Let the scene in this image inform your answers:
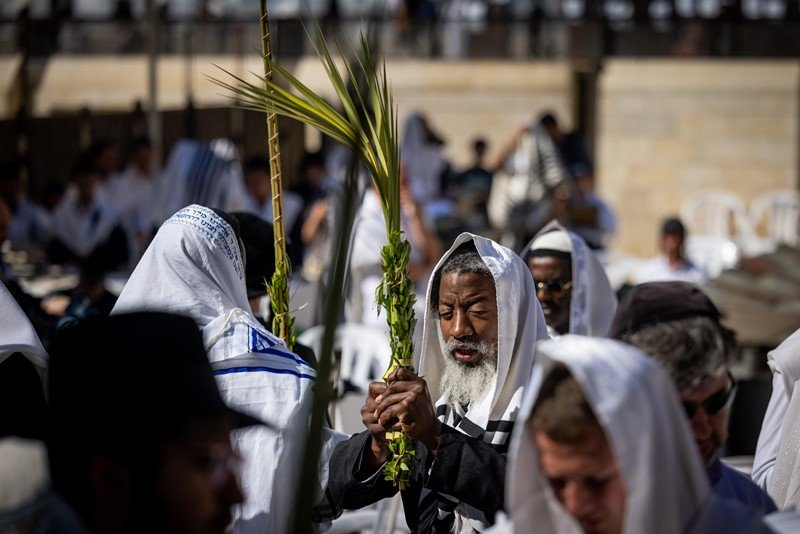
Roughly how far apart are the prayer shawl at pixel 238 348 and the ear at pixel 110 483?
94 cm

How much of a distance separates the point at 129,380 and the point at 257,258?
84.0 inches

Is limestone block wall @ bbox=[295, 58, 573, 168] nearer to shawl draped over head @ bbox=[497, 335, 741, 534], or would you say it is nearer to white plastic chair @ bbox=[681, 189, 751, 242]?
white plastic chair @ bbox=[681, 189, 751, 242]

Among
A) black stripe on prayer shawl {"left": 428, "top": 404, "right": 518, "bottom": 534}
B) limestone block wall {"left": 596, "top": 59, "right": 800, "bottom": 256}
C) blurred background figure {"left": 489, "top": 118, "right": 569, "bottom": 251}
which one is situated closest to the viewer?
black stripe on prayer shawl {"left": 428, "top": 404, "right": 518, "bottom": 534}

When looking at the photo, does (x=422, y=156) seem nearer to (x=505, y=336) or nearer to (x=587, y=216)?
(x=587, y=216)

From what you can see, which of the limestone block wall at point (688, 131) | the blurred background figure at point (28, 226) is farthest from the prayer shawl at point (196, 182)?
the limestone block wall at point (688, 131)

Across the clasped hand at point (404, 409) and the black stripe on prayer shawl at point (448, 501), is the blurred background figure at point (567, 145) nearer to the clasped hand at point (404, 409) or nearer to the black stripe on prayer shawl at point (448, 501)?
the black stripe on prayer shawl at point (448, 501)

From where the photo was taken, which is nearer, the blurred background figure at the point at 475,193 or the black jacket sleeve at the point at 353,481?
the black jacket sleeve at the point at 353,481

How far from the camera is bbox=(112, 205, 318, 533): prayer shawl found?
3201 millimetres

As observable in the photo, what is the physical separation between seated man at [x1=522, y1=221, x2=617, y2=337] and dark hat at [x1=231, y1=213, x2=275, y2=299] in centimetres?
105

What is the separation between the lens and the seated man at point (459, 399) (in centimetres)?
308

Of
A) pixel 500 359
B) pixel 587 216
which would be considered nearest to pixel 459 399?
pixel 500 359

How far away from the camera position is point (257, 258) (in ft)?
14.1

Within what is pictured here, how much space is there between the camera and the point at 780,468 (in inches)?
131

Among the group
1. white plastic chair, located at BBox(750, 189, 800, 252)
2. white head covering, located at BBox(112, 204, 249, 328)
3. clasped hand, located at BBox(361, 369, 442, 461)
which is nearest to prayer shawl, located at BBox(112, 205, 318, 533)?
white head covering, located at BBox(112, 204, 249, 328)
